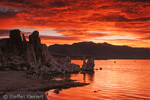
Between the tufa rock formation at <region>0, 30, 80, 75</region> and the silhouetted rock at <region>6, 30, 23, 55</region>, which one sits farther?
the silhouetted rock at <region>6, 30, 23, 55</region>

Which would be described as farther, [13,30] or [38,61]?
[13,30]

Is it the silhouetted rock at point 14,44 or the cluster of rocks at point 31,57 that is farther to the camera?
the silhouetted rock at point 14,44


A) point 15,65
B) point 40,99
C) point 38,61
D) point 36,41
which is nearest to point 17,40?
point 36,41

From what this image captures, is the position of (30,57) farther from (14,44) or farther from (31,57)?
(14,44)

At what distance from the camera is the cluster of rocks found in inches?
2660

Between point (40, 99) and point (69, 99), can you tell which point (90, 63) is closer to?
point (69, 99)

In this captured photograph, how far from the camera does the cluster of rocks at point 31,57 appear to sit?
2660 inches

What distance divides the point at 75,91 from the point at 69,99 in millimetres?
5425

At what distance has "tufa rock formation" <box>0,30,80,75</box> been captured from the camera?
222ft

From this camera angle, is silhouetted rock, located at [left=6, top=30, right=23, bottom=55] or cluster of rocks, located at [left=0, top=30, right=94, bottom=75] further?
silhouetted rock, located at [left=6, top=30, right=23, bottom=55]

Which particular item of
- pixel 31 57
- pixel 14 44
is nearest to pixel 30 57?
pixel 31 57

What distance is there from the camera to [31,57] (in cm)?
7250

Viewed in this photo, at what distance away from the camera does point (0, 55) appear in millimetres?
69625

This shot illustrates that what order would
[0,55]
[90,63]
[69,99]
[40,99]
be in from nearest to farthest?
[40,99] → [69,99] → [0,55] → [90,63]
